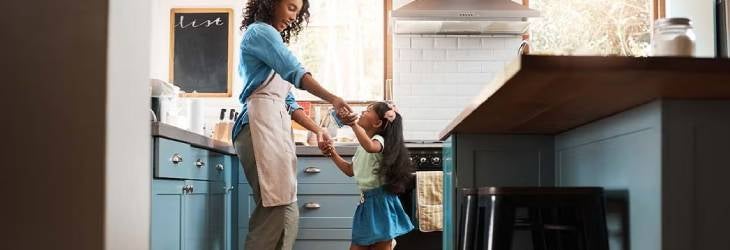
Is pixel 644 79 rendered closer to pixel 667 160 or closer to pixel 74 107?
pixel 667 160

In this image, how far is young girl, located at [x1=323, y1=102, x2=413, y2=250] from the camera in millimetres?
3611

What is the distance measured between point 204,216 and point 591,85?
7.30ft

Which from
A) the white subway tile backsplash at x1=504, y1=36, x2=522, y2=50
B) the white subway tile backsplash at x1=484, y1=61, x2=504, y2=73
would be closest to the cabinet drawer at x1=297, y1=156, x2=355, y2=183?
the white subway tile backsplash at x1=484, y1=61, x2=504, y2=73

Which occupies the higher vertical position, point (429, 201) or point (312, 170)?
point (312, 170)

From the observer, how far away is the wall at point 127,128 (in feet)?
4.49

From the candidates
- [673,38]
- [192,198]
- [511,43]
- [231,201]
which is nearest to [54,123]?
[673,38]

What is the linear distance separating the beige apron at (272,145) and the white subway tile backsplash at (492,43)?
255 cm

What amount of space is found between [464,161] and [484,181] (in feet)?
0.34

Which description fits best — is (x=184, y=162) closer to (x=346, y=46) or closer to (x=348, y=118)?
(x=348, y=118)

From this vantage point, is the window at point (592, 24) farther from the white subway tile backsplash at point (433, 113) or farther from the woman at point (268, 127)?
the woman at point (268, 127)

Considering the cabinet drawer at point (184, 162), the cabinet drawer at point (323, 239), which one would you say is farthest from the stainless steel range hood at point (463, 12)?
the cabinet drawer at point (184, 162)

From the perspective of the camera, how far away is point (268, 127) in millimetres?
2920

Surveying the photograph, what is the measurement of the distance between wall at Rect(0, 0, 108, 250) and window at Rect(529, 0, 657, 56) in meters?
4.38

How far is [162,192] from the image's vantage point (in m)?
2.76
